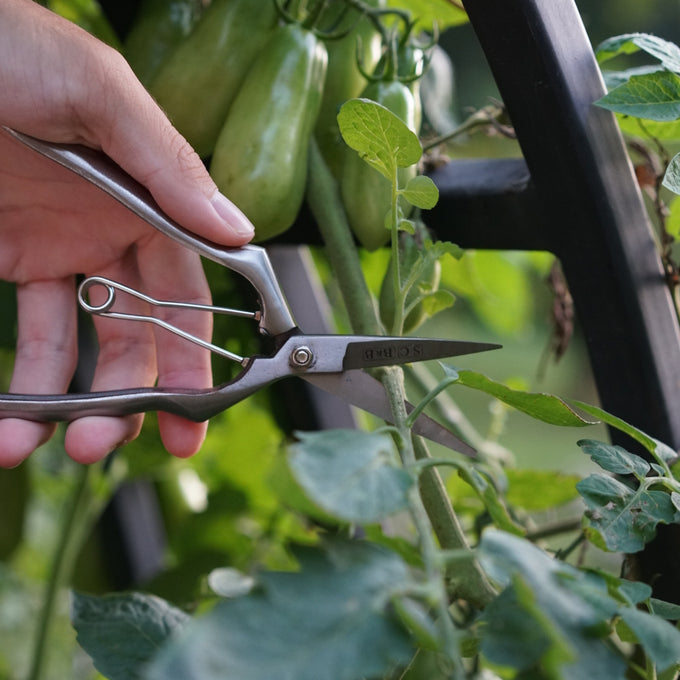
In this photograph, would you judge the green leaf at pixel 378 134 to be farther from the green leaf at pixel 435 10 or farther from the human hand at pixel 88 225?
the green leaf at pixel 435 10

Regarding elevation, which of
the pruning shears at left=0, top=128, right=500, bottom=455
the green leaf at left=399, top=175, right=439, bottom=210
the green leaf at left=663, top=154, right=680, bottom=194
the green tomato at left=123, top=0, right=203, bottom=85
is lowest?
the pruning shears at left=0, top=128, right=500, bottom=455

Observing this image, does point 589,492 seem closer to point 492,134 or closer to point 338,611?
point 338,611

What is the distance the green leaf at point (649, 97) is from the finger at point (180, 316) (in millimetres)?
226

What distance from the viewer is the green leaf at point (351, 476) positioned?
18 centimetres

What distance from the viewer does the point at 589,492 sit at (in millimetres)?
275

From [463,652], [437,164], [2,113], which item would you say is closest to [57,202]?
[2,113]

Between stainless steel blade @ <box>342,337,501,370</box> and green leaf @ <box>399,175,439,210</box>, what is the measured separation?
0.21ft

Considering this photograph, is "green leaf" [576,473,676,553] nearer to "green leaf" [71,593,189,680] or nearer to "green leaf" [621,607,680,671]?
"green leaf" [621,607,680,671]

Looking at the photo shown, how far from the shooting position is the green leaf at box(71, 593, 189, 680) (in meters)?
0.31

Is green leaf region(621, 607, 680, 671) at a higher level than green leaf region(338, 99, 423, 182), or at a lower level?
lower

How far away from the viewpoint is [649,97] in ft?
1.04

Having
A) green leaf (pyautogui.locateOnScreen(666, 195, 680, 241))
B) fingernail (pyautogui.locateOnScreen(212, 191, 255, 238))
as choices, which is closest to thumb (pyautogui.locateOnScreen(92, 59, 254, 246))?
fingernail (pyautogui.locateOnScreen(212, 191, 255, 238))

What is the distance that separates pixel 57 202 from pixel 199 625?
13.2 inches

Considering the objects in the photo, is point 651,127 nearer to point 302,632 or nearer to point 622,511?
point 622,511
